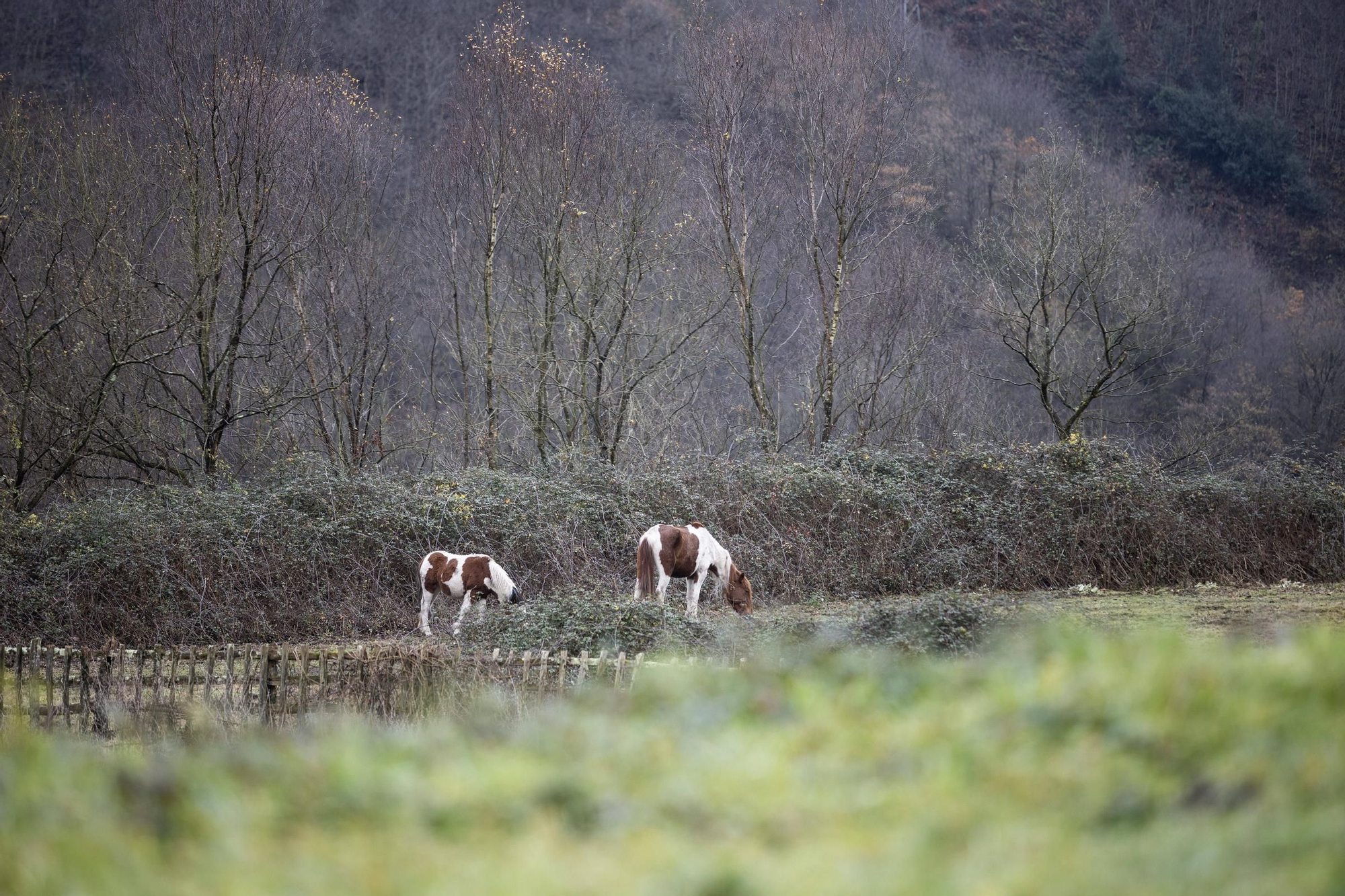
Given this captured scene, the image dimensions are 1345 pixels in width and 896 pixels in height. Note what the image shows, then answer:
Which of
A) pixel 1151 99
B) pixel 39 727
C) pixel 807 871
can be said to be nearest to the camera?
pixel 807 871

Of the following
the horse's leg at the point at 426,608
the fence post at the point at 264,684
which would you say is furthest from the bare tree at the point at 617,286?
the fence post at the point at 264,684

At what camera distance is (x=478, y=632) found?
11.9m

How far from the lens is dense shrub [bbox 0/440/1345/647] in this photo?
14781mm

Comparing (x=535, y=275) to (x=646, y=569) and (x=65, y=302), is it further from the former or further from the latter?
(x=646, y=569)

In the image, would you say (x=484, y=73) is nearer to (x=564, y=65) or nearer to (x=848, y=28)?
(x=564, y=65)

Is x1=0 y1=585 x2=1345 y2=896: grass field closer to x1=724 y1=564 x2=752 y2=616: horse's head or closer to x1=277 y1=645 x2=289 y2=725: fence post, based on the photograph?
x1=277 y1=645 x2=289 y2=725: fence post

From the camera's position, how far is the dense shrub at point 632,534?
14781 millimetres

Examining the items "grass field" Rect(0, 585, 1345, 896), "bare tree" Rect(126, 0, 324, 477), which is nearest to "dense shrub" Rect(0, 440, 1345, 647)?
"bare tree" Rect(126, 0, 324, 477)

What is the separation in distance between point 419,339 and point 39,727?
26.5m

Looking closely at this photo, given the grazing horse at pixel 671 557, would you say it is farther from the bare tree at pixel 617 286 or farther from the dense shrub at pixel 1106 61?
the dense shrub at pixel 1106 61

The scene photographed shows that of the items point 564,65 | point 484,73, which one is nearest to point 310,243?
point 484,73

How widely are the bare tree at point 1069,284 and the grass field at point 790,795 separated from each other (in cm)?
1926

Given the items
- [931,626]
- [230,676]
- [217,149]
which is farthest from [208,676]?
[217,149]

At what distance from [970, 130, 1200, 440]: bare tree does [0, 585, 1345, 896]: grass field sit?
1926 centimetres
